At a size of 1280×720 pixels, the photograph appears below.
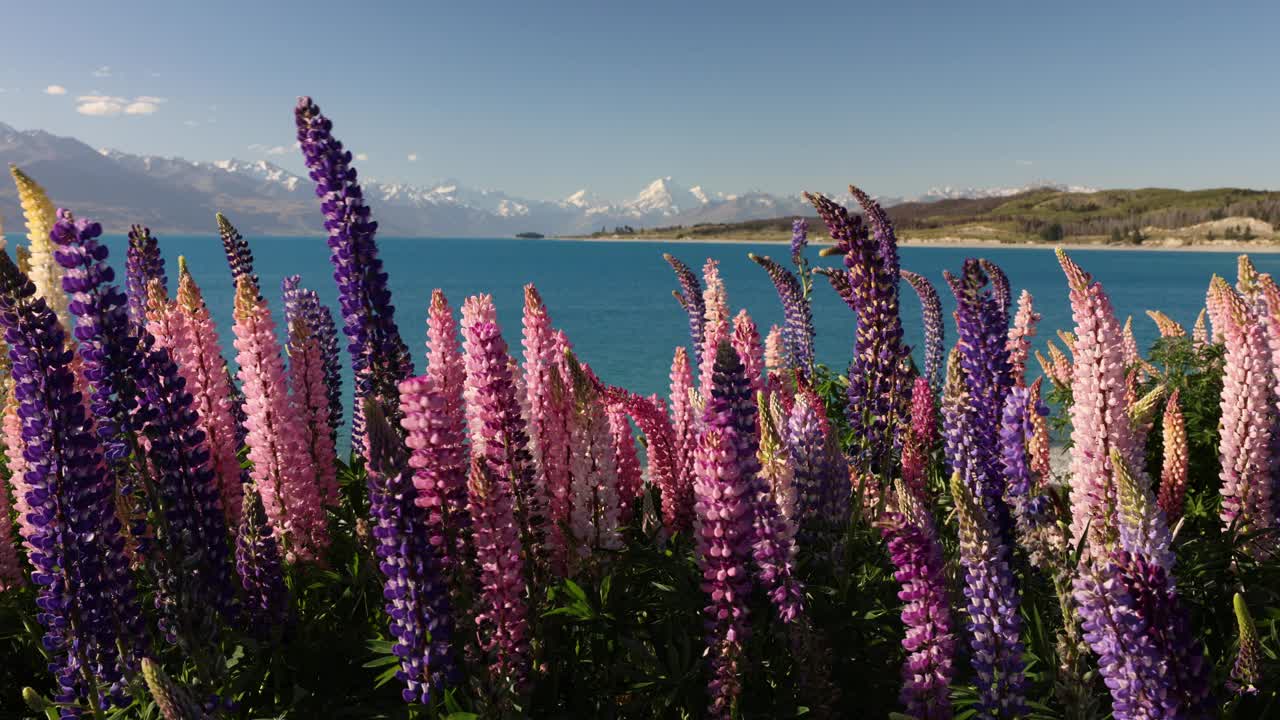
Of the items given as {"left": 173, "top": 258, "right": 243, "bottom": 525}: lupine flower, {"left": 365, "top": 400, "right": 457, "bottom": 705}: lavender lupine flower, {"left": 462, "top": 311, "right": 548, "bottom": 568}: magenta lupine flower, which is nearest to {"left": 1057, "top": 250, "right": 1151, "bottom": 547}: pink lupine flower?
{"left": 462, "top": 311, "right": 548, "bottom": 568}: magenta lupine flower

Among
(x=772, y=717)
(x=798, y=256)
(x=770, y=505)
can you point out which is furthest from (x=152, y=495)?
(x=798, y=256)

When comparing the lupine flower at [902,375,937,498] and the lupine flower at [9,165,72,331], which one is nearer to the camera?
the lupine flower at [902,375,937,498]

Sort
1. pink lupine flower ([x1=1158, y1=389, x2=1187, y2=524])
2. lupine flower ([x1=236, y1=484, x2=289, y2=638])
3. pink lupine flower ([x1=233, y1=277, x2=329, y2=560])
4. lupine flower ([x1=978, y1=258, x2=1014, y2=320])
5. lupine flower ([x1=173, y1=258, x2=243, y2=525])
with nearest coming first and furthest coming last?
1. lupine flower ([x1=236, y1=484, x2=289, y2=638])
2. pink lupine flower ([x1=233, y1=277, x2=329, y2=560])
3. lupine flower ([x1=173, y1=258, x2=243, y2=525])
4. pink lupine flower ([x1=1158, y1=389, x2=1187, y2=524])
5. lupine flower ([x1=978, y1=258, x2=1014, y2=320])

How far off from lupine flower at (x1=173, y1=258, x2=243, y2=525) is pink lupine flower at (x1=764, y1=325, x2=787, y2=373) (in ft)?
21.3

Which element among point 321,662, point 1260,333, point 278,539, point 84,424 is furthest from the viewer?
point 1260,333

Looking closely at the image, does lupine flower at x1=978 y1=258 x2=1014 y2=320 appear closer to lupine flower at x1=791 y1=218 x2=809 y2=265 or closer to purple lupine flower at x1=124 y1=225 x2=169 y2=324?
lupine flower at x1=791 y1=218 x2=809 y2=265

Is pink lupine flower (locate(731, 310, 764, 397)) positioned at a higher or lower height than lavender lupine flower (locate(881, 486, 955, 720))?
higher

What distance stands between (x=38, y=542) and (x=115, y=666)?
2.23ft

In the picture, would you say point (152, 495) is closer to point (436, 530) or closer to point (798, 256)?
point (436, 530)

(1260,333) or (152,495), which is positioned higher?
(1260,333)

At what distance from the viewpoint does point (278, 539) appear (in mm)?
4152

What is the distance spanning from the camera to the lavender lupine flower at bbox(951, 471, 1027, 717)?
2926mm

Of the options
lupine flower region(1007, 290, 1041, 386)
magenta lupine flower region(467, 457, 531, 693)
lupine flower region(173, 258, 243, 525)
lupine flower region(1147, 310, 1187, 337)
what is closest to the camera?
magenta lupine flower region(467, 457, 531, 693)

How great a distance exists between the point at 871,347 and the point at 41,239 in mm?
7017
